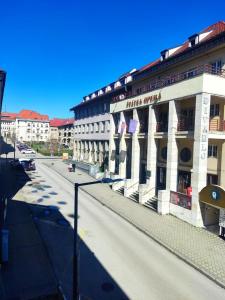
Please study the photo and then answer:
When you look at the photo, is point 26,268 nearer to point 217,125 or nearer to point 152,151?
point 152,151

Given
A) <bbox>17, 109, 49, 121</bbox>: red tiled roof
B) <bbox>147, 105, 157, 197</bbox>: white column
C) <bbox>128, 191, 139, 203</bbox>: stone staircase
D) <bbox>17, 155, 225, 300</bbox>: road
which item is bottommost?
<bbox>17, 155, 225, 300</bbox>: road

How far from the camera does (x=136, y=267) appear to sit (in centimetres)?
1409

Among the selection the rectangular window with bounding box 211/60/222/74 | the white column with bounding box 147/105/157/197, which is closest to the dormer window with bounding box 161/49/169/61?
the white column with bounding box 147/105/157/197

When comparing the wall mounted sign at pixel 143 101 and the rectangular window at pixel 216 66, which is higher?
the rectangular window at pixel 216 66

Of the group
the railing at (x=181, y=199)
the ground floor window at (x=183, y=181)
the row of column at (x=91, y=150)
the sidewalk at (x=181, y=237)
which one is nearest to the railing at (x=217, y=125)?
the ground floor window at (x=183, y=181)

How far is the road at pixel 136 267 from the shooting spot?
1195cm

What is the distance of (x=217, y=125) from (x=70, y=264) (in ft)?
50.9

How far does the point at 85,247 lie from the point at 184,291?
640 cm

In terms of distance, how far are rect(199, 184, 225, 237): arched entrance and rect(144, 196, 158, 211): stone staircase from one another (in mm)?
5047

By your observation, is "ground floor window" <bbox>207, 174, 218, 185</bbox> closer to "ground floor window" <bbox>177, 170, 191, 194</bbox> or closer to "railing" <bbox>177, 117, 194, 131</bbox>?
"ground floor window" <bbox>177, 170, 191, 194</bbox>

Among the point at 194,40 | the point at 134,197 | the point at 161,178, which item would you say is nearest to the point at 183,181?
the point at 161,178

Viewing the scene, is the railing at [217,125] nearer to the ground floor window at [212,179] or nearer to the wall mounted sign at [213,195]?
the ground floor window at [212,179]

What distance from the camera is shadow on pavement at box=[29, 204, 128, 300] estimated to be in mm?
11883

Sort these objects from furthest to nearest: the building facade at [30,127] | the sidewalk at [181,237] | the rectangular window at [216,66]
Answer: the building facade at [30,127]
the rectangular window at [216,66]
the sidewalk at [181,237]
